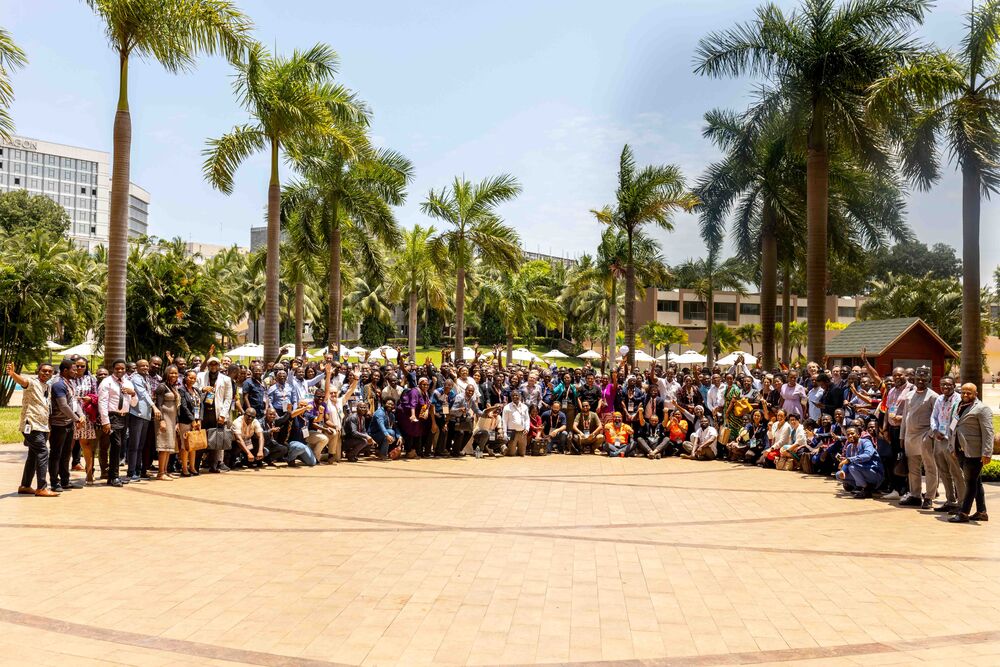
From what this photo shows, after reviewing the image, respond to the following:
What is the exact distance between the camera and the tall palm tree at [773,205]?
1179 inches

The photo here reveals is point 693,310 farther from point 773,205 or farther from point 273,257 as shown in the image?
point 273,257

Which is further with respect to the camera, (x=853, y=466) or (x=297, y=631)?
(x=853, y=466)

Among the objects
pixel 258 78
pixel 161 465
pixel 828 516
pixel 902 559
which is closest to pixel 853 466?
pixel 828 516

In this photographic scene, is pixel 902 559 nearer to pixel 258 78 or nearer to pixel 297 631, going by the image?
pixel 297 631

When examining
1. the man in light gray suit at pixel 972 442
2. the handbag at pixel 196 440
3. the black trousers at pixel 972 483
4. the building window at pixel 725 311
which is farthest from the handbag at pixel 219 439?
the building window at pixel 725 311

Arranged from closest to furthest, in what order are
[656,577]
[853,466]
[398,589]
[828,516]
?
[398,589]
[656,577]
[828,516]
[853,466]

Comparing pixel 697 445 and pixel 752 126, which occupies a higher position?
pixel 752 126

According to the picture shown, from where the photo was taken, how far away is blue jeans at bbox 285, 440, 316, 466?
1603 cm

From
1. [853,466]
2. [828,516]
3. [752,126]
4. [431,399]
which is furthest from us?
[752,126]

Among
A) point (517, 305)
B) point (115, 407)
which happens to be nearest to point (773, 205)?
point (115, 407)

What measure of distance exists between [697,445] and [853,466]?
582cm

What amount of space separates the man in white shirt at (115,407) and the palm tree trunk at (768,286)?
24088 mm

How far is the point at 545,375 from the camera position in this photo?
21.3m

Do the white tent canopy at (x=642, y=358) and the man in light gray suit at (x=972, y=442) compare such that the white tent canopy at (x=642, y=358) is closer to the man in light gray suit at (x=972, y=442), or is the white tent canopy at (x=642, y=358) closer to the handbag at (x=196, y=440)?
the handbag at (x=196, y=440)
